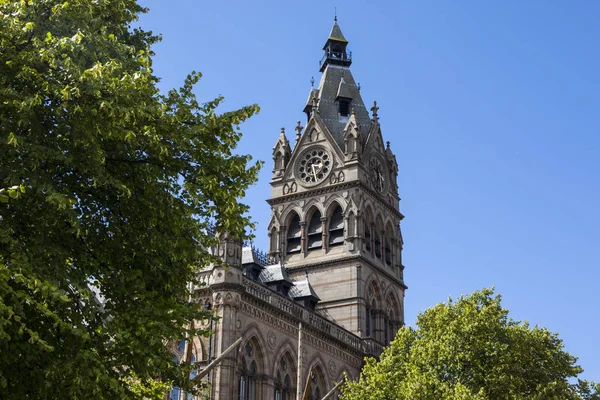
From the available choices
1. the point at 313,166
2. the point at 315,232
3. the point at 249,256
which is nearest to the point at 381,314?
the point at 315,232

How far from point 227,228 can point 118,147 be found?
3.29 m

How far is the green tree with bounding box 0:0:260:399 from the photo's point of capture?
51.3 feet

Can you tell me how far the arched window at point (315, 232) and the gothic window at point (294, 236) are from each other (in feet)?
2.23

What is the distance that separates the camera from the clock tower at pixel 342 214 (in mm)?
57406

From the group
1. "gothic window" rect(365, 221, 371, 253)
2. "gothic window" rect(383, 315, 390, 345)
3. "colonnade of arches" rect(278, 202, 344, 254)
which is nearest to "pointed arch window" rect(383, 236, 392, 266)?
"gothic window" rect(365, 221, 371, 253)

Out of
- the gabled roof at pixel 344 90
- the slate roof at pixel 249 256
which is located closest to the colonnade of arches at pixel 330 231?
the gabled roof at pixel 344 90

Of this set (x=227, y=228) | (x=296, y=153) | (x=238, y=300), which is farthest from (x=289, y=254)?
(x=227, y=228)

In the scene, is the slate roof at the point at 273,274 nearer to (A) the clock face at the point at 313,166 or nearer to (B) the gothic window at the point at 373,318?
(B) the gothic window at the point at 373,318

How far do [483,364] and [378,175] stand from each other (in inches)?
1116

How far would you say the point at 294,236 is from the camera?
60906 millimetres

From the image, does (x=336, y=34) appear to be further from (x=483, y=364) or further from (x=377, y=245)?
(x=483, y=364)

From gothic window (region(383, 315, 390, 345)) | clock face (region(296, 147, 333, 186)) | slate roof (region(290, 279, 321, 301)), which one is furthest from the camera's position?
clock face (region(296, 147, 333, 186))

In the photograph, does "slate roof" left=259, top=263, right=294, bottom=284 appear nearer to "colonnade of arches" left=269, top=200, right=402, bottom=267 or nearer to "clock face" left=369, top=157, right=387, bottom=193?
"colonnade of arches" left=269, top=200, right=402, bottom=267

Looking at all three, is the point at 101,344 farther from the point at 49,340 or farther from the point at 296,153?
the point at 296,153
